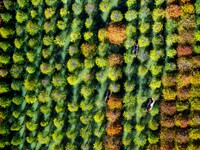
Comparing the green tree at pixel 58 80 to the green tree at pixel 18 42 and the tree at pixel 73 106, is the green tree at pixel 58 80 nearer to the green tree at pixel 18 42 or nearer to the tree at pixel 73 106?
the tree at pixel 73 106

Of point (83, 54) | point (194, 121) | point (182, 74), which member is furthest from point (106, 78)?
point (194, 121)

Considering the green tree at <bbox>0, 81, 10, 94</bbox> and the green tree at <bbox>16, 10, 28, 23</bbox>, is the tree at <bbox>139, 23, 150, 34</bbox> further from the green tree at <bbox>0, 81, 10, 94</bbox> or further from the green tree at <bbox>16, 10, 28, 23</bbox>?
the green tree at <bbox>0, 81, 10, 94</bbox>

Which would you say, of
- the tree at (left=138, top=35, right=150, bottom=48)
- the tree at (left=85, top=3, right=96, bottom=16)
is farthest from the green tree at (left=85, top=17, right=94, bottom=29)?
the tree at (left=138, top=35, right=150, bottom=48)

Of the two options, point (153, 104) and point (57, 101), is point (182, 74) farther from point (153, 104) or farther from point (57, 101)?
point (57, 101)

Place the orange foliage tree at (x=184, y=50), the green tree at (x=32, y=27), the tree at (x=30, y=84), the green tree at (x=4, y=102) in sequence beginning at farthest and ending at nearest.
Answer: the green tree at (x=32, y=27) < the tree at (x=30, y=84) < the green tree at (x=4, y=102) < the orange foliage tree at (x=184, y=50)

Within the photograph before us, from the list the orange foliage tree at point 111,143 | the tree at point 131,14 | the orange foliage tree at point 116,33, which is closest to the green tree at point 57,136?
the orange foliage tree at point 111,143

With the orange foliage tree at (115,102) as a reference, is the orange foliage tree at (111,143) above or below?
below
